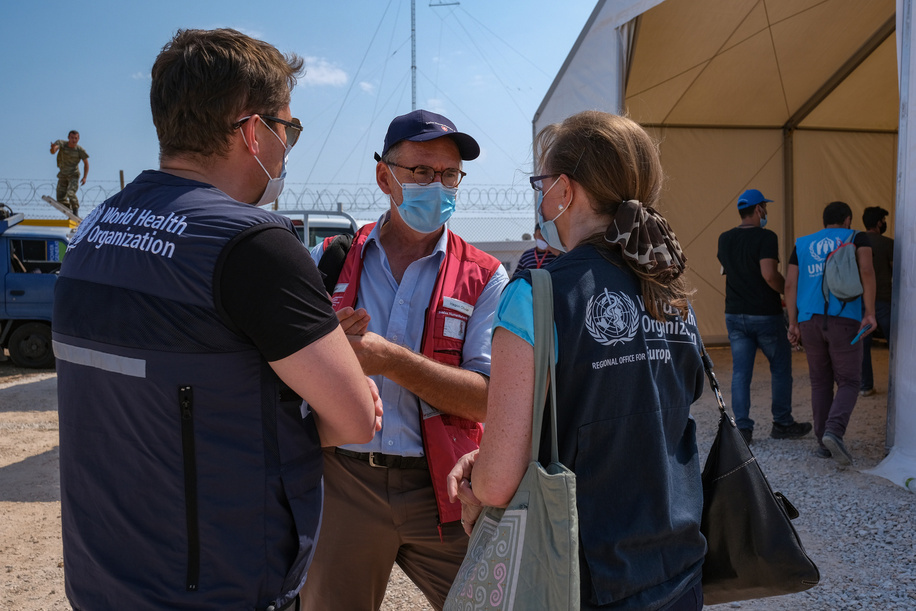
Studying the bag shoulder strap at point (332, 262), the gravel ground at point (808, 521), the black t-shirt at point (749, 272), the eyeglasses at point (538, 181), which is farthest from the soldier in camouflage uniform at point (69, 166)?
the eyeglasses at point (538, 181)

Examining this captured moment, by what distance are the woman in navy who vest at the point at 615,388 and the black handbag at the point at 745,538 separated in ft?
0.34

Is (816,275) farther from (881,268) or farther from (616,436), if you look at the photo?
(616,436)

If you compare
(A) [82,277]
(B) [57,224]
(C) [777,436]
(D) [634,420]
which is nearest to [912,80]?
(C) [777,436]

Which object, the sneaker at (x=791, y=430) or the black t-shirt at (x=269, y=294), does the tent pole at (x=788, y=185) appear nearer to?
the sneaker at (x=791, y=430)

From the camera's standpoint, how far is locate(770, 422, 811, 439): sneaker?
6.05 meters

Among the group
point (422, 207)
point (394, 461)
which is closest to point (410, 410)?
point (394, 461)

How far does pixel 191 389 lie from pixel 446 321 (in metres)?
1.03

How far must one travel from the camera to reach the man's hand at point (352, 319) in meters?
1.82

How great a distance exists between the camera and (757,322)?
20.0 ft

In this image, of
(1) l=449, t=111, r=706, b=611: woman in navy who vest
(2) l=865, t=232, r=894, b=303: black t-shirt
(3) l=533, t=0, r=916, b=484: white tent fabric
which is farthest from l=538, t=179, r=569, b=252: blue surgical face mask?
(2) l=865, t=232, r=894, b=303: black t-shirt

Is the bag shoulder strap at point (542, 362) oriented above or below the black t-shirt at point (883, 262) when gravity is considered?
below

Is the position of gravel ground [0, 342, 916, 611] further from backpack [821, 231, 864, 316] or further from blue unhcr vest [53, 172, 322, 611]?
Result: blue unhcr vest [53, 172, 322, 611]

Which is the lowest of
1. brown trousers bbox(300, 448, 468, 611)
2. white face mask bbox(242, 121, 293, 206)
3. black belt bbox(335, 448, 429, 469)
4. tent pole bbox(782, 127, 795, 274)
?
brown trousers bbox(300, 448, 468, 611)

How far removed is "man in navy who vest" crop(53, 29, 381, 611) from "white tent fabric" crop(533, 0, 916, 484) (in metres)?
5.38
